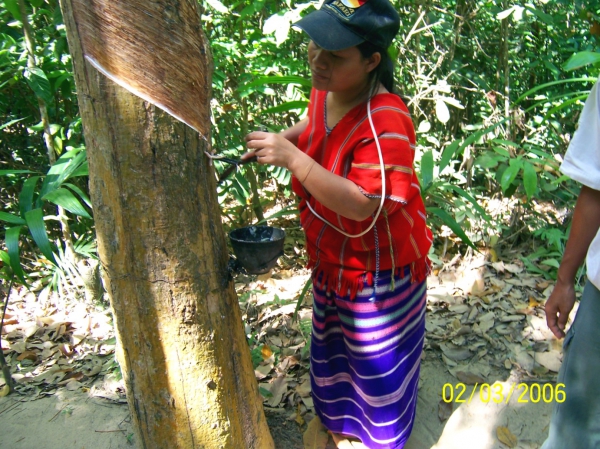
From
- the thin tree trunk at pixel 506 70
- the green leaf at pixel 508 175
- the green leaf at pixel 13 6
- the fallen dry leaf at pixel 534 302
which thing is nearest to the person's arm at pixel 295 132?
the green leaf at pixel 508 175

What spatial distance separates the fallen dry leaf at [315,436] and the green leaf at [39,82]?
2.23 m

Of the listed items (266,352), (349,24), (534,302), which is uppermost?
(349,24)

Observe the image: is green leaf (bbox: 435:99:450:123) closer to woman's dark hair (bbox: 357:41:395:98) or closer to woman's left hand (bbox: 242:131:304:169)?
woman's dark hair (bbox: 357:41:395:98)

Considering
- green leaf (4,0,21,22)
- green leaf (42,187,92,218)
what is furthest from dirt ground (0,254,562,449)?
green leaf (4,0,21,22)

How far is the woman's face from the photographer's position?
1368 mm

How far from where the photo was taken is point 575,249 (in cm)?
146

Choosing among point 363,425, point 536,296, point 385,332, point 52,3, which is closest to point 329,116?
point 385,332

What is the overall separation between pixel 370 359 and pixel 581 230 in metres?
0.81

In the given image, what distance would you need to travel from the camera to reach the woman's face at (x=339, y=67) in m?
1.37

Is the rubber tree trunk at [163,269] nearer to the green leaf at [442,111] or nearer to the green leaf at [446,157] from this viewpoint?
the green leaf at [446,157]

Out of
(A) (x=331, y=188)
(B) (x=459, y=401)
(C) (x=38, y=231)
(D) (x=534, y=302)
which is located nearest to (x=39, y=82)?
(C) (x=38, y=231)

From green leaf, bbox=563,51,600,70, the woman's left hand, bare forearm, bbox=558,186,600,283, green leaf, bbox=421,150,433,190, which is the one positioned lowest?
green leaf, bbox=421,150,433,190

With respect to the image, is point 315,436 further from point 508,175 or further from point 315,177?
point 508,175

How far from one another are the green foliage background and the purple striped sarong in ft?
2.59
